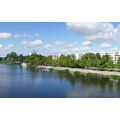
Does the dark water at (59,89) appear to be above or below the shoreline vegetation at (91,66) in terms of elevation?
below

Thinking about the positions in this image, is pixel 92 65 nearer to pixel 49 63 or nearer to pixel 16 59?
pixel 49 63

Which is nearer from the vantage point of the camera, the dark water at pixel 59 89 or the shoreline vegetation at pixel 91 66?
the dark water at pixel 59 89

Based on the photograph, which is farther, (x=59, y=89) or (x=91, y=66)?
(x=91, y=66)

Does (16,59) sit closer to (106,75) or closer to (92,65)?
(92,65)

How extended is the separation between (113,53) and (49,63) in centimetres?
1248

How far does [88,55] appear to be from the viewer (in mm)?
24906

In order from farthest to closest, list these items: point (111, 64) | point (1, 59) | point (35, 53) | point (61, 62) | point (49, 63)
Result: point (1, 59) → point (35, 53) → point (49, 63) → point (61, 62) → point (111, 64)

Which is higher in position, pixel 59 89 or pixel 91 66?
pixel 91 66

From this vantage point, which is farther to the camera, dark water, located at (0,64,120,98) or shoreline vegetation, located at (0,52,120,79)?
shoreline vegetation, located at (0,52,120,79)

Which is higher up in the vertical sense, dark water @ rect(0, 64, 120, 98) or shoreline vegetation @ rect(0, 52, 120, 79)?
shoreline vegetation @ rect(0, 52, 120, 79)

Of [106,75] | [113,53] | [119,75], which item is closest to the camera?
[119,75]

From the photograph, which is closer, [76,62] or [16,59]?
[76,62]

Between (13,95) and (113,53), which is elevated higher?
(113,53)

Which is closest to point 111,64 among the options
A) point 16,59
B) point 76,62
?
point 76,62
